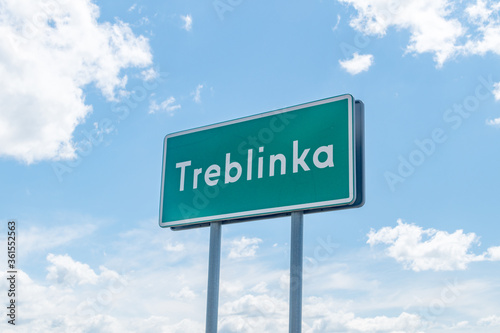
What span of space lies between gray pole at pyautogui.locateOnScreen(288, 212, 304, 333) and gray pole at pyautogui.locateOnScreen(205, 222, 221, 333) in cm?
133

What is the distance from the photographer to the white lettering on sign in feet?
26.9

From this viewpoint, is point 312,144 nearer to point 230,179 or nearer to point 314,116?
point 314,116

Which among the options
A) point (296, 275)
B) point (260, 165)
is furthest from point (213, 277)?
point (260, 165)

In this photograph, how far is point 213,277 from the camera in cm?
859

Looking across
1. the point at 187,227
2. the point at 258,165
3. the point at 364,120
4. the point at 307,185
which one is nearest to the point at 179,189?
the point at 187,227

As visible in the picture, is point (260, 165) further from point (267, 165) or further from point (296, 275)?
point (296, 275)

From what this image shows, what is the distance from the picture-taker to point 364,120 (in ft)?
27.2

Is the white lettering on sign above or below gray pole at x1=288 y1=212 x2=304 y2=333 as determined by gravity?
above

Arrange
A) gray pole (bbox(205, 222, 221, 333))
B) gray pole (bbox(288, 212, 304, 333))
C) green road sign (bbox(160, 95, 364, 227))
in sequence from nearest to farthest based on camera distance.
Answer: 1. gray pole (bbox(288, 212, 304, 333))
2. green road sign (bbox(160, 95, 364, 227))
3. gray pole (bbox(205, 222, 221, 333))

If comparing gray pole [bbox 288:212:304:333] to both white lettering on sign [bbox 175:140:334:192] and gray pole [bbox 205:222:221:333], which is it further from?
gray pole [bbox 205:222:221:333]

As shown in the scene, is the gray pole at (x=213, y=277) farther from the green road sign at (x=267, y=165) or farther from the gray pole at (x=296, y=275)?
the gray pole at (x=296, y=275)

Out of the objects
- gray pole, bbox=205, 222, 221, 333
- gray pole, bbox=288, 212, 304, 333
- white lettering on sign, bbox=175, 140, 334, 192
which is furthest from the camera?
gray pole, bbox=205, 222, 221, 333

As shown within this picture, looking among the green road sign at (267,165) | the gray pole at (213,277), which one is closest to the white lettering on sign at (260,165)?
the green road sign at (267,165)

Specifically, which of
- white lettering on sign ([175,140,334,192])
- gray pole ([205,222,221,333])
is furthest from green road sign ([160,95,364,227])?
gray pole ([205,222,221,333])
